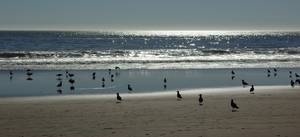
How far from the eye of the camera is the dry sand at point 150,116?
1438 centimetres

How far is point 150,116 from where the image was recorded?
56.1ft

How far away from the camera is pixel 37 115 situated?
17.5 m

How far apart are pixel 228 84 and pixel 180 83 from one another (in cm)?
266

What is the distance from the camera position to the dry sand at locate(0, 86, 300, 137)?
566 inches

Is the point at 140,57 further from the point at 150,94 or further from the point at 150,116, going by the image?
the point at 150,116

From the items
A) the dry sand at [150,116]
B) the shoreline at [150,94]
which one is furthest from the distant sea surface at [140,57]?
the dry sand at [150,116]

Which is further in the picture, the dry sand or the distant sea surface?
the distant sea surface

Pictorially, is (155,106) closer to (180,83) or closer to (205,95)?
(205,95)

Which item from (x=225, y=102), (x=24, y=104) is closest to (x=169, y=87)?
(x=225, y=102)

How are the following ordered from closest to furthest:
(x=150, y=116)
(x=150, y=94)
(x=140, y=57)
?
1. (x=150, y=116)
2. (x=150, y=94)
3. (x=140, y=57)

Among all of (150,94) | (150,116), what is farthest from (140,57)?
(150,116)

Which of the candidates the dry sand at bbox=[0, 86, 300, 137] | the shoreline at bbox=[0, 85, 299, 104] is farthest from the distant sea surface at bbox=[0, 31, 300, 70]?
the dry sand at bbox=[0, 86, 300, 137]

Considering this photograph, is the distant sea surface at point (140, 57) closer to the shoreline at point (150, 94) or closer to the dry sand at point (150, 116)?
the shoreline at point (150, 94)

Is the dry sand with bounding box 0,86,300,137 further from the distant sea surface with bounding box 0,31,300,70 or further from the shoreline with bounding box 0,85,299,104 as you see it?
the distant sea surface with bounding box 0,31,300,70
